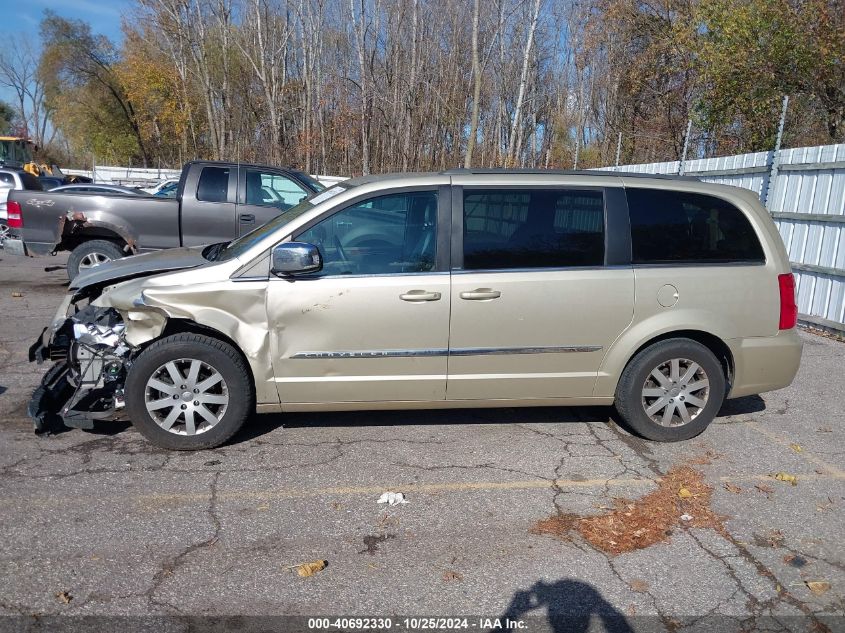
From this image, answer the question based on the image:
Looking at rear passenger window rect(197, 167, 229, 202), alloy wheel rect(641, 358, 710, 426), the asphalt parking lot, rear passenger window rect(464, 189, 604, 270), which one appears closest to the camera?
the asphalt parking lot

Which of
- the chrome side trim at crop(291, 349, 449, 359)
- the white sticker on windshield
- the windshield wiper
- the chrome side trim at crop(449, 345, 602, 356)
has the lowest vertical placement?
the chrome side trim at crop(291, 349, 449, 359)

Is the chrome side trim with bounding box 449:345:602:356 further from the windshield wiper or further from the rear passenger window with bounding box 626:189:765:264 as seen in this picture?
the windshield wiper

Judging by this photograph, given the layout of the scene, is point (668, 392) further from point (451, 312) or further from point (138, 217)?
point (138, 217)

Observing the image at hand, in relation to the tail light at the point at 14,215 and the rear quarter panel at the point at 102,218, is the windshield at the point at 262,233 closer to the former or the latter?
the rear quarter panel at the point at 102,218

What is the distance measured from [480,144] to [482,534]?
29.5 metres

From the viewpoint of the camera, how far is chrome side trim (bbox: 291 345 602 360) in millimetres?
4430

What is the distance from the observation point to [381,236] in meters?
4.53

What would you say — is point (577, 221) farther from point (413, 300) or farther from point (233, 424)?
point (233, 424)

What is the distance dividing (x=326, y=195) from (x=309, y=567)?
262 cm

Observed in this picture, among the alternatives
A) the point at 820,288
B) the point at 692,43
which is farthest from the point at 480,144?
the point at 820,288

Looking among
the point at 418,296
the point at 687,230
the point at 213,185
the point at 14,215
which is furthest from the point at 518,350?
the point at 14,215

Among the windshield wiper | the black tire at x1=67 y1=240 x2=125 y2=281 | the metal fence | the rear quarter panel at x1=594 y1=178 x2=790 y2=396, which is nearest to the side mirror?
the windshield wiper

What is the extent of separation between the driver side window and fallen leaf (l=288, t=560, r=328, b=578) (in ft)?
6.22

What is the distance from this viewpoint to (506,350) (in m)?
4.56
